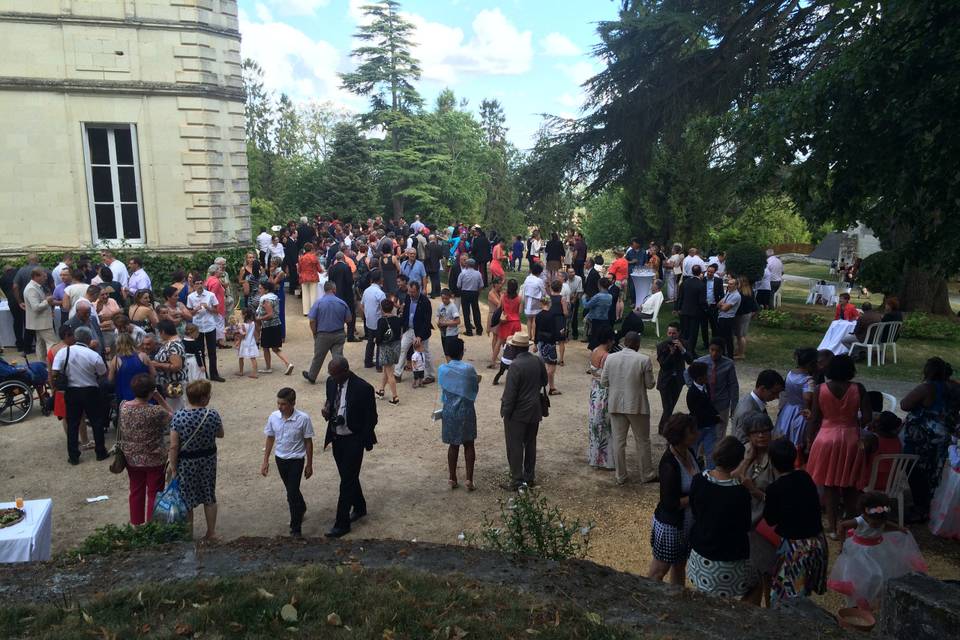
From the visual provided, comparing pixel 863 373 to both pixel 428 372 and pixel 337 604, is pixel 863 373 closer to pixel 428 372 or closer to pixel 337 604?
pixel 428 372

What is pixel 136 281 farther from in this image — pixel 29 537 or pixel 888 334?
pixel 888 334

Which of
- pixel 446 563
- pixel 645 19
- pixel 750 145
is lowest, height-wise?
pixel 446 563

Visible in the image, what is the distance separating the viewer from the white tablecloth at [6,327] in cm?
1420

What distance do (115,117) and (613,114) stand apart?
1206 cm

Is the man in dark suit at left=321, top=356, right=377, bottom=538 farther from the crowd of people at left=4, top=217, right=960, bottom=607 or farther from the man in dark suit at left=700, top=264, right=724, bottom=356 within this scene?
the man in dark suit at left=700, top=264, right=724, bottom=356

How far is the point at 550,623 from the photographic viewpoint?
4324 millimetres

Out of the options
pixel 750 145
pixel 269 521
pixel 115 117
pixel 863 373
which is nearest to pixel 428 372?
pixel 269 521

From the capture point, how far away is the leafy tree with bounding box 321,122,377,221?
43.4 meters

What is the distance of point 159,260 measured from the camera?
698 inches

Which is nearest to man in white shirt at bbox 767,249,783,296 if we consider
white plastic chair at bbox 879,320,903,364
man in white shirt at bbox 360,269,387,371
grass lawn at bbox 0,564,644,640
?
white plastic chair at bbox 879,320,903,364

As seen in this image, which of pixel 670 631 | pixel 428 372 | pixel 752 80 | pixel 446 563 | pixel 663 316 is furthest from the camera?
pixel 663 316

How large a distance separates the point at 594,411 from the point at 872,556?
3.64 meters

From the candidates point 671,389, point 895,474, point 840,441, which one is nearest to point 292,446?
point 671,389

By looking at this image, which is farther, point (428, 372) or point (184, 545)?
point (428, 372)
